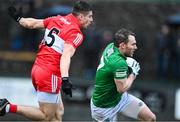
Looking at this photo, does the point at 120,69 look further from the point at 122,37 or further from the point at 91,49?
the point at 91,49

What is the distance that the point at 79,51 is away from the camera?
65.7 feet

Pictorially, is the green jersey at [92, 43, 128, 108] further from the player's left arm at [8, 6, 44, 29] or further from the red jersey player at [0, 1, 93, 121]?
the player's left arm at [8, 6, 44, 29]

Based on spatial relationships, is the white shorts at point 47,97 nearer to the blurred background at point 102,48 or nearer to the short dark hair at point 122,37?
the short dark hair at point 122,37

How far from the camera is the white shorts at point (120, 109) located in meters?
9.78

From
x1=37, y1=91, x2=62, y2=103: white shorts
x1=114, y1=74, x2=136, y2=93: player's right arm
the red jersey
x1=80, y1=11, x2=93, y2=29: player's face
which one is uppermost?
x1=80, y1=11, x2=93, y2=29: player's face

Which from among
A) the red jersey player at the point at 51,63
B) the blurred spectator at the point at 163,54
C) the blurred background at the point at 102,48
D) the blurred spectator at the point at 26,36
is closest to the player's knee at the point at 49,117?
the red jersey player at the point at 51,63

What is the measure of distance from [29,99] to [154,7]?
8.02 metres

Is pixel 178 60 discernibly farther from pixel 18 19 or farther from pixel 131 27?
pixel 18 19

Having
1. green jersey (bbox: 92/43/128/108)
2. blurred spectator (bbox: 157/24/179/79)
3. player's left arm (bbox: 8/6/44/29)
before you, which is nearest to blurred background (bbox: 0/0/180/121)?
blurred spectator (bbox: 157/24/179/79)

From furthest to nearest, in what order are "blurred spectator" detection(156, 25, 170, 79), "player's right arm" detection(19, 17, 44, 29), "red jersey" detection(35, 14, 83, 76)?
1. "blurred spectator" detection(156, 25, 170, 79)
2. "player's right arm" detection(19, 17, 44, 29)
3. "red jersey" detection(35, 14, 83, 76)

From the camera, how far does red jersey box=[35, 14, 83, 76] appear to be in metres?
9.74

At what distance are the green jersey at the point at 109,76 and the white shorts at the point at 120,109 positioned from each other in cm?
6

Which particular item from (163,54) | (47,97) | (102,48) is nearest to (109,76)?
(47,97)

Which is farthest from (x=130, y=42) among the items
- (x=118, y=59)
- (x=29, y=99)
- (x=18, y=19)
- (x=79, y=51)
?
(x=79, y=51)
